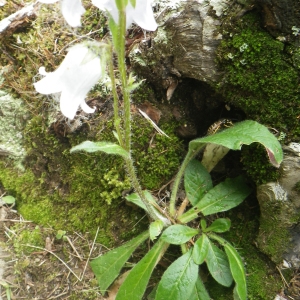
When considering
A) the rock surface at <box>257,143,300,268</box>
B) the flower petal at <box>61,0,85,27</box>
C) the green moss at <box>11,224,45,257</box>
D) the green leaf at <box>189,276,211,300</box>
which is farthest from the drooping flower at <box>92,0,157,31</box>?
the green moss at <box>11,224,45,257</box>

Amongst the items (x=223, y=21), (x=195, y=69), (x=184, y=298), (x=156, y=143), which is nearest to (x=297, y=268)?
(x=184, y=298)

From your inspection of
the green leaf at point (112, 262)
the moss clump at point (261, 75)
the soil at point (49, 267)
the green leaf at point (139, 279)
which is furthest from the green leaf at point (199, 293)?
the moss clump at point (261, 75)

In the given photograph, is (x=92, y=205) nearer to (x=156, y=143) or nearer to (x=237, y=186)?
(x=156, y=143)

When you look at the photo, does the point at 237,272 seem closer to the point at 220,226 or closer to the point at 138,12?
the point at 220,226

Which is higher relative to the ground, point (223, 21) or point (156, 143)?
point (223, 21)

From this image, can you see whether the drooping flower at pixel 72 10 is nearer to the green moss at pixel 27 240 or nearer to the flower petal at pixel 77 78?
the flower petal at pixel 77 78

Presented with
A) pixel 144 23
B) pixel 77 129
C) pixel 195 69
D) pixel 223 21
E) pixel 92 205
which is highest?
pixel 144 23
